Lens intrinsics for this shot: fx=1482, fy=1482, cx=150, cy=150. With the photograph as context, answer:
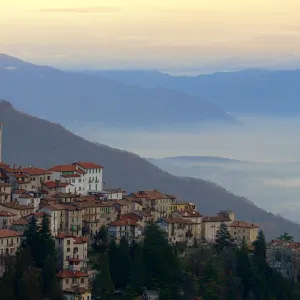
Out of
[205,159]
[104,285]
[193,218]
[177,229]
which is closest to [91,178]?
[193,218]

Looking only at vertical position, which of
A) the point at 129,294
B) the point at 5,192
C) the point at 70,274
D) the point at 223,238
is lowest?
the point at 129,294

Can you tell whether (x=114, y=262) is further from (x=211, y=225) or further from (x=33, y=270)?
(x=211, y=225)

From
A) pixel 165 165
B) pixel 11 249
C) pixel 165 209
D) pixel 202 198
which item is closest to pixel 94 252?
pixel 11 249

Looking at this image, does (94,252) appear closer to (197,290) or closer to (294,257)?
(197,290)

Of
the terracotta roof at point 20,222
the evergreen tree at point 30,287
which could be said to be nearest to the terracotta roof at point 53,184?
the terracotta roof at point 20,222

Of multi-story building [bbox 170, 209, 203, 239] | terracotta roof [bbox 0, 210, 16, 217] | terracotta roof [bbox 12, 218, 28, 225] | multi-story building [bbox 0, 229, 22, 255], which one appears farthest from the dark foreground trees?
multi-story building [bbox 170, 209, 203, 239]

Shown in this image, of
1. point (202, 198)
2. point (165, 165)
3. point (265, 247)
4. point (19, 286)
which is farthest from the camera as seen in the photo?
point (165, 165)
